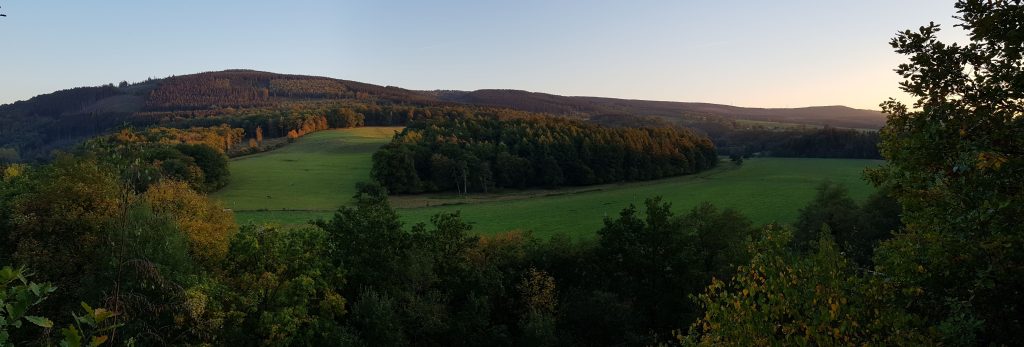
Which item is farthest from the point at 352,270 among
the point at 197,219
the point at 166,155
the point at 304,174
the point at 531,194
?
the point at 304,174

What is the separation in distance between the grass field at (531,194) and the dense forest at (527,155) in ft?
14.6

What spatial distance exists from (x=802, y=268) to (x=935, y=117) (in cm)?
353

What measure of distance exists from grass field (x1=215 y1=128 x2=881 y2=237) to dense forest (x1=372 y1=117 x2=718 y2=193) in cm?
446

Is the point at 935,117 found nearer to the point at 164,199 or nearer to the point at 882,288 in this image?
the point at 882,288

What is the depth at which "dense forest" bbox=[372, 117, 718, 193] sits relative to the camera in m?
88.6

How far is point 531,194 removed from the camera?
8694cm

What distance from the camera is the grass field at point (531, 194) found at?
6232 cm

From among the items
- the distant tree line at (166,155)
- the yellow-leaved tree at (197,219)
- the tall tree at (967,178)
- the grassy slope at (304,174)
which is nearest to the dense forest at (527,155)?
the grassy slope at (304,174)

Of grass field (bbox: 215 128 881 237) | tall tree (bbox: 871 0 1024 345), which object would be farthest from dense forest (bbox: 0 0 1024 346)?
grass field (bbox: 215 128 881 237)

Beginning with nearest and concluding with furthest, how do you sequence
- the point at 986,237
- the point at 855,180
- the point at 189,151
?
the point at 986,237 < the point at 189,151 < the point at 855,180

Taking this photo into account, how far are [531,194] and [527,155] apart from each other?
46.5 feet

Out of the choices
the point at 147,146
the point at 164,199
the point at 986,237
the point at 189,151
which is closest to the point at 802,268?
the point at 986,237

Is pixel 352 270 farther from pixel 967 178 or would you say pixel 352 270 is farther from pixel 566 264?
pixel 967 178

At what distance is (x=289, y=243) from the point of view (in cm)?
2811
